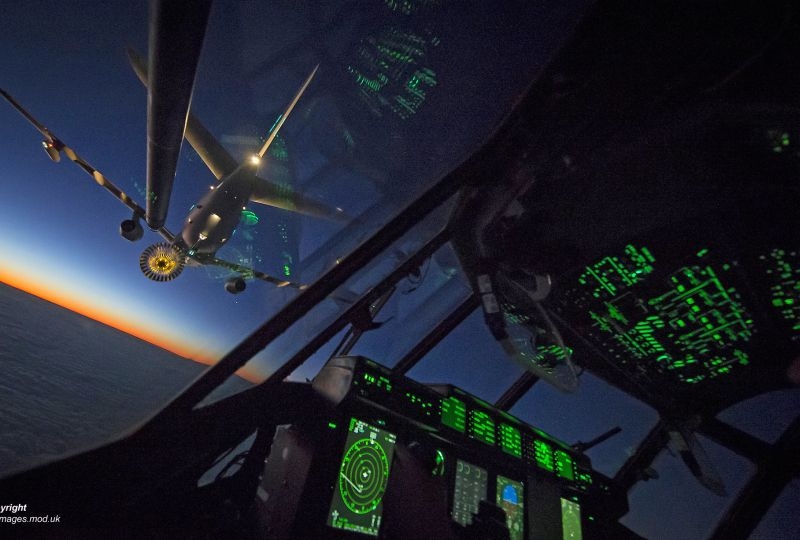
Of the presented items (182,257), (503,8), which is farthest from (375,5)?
(182,257)

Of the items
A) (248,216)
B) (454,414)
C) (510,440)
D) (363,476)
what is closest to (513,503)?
(510,440)

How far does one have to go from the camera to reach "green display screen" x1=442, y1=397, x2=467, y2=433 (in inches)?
61.9

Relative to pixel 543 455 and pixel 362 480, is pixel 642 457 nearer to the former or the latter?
pixel 543 455

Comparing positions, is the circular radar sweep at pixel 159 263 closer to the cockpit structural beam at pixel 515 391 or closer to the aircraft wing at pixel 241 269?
the aircraft wing at pixel 241 269

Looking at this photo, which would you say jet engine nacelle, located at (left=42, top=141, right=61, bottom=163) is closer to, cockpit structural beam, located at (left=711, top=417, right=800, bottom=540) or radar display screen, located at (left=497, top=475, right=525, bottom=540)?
radar display screen, located at (left=497, top=475, right=525, bottom=540)

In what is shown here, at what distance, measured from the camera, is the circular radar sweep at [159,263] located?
18.2 feet

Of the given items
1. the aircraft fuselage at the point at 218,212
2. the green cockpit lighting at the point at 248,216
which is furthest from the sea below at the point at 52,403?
the green cockpit lighting at the point at 248,216

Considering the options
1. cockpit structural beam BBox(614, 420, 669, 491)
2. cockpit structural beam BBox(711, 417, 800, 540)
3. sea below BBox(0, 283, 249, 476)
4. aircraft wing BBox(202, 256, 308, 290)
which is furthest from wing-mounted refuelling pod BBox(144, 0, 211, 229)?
cockpit structural beam BBox(711, 417, 800, 540)

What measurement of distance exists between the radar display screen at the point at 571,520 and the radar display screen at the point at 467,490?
2.14ft

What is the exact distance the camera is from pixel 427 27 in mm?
4227

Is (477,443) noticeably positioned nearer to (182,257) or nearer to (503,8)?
(503,8)

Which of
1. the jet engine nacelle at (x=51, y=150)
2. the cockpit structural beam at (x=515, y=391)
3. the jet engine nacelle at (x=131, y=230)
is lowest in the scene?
the cockpit structural beam at (x=515, y=391)

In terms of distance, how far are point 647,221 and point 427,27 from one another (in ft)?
14.3

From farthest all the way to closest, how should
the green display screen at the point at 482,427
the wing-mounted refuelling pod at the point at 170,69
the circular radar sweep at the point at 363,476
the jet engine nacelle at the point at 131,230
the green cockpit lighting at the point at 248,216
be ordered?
1. the green cockpit lighting at the point at 248,216
2. the jet engine nacelle at the point at 131,230
3. the green display screen at the point at 482,427
4. the wing-mounted refuelling pod at the point at 170,69
5. the circular radar sweep at the point at 363,476
